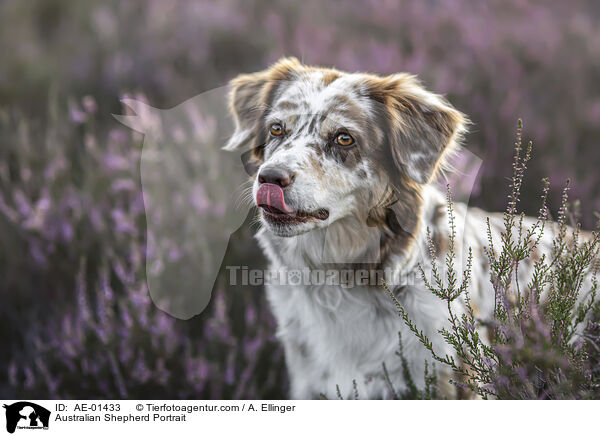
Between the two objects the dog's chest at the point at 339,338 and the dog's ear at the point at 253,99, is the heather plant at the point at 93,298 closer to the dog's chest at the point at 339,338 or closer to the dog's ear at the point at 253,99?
the dog's chest at the point at 339,338

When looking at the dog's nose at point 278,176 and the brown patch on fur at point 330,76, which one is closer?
the dog's nose at point 278,176

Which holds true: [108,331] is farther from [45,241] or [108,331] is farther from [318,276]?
[318,276]

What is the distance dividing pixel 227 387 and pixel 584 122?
2.21 m

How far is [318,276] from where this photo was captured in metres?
2.27

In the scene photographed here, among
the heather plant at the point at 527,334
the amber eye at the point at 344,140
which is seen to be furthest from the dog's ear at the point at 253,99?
the heather plant at the point at 527,334

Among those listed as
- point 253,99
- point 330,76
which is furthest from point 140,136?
point 330,76

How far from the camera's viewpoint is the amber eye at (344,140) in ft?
6.64

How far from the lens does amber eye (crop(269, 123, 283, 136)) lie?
83.7 inches

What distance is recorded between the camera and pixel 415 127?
7.09 feet
